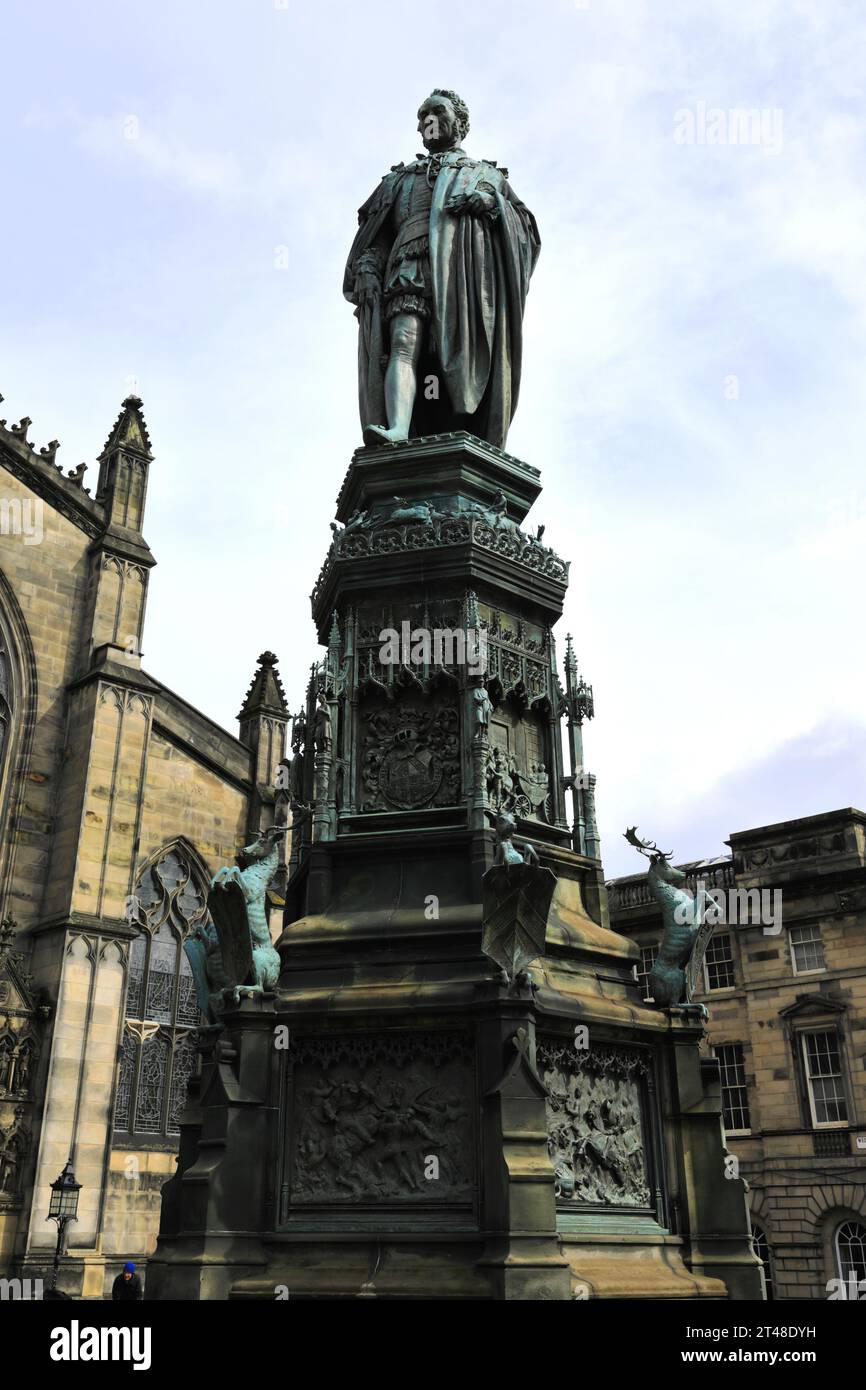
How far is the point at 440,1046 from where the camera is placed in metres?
7.14

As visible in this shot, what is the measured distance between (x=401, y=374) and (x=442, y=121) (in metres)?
2.83

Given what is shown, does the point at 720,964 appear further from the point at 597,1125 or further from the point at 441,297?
the point at 597,1125

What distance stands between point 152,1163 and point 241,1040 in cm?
1935

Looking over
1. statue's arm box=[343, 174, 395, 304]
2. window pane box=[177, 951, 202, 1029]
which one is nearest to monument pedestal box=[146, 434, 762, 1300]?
statue's arm box=[343, 174, 395, 304]

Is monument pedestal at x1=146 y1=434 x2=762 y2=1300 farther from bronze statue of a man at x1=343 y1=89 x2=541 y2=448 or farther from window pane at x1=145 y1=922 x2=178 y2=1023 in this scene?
window pane at x1=145 y1=922 x2=178 y2=1023

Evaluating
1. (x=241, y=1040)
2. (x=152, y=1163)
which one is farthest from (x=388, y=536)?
(x=152, y=1163)

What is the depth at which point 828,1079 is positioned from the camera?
31.5 meters

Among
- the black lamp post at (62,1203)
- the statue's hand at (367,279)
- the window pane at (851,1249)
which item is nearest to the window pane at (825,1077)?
the window pane at (851,1249)

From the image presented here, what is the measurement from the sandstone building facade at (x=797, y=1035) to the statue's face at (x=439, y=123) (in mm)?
25606

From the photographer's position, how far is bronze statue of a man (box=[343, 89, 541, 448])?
10.2 m

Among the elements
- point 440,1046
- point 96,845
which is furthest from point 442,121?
point 96,845

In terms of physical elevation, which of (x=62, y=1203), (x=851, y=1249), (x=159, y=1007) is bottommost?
(x=851, y=1249)

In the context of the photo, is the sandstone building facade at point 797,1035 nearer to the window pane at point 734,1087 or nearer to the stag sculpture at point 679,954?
the window pane at point 734,1087
